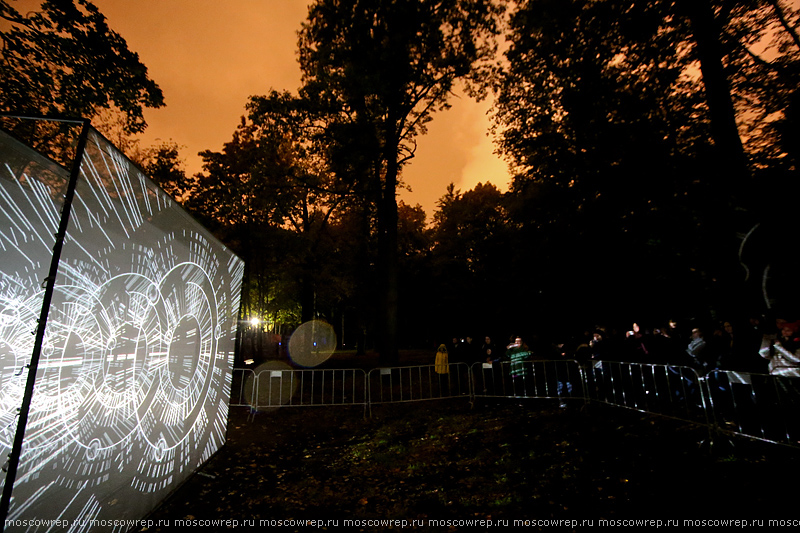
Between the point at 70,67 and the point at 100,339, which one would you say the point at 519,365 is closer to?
the point at 100,339

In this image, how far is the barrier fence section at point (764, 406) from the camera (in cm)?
482

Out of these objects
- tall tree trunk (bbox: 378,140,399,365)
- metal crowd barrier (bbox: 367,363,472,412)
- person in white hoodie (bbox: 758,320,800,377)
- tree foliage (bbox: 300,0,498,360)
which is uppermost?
tree foliage (bbox: 300,0,498,360)

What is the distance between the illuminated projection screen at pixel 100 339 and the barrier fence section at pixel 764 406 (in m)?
7.20

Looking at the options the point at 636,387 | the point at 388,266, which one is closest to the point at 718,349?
the point at 636,387

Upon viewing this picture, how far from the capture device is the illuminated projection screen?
9.35 ft

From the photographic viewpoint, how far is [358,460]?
586cm

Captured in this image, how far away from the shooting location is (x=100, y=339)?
323 centimetres

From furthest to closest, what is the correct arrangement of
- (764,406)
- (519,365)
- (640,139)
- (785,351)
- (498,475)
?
1. (640,139)
2. (519,365)
3. (785,351)
4. (764,406)
5. (498,475)

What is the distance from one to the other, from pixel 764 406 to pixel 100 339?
8.05 meters

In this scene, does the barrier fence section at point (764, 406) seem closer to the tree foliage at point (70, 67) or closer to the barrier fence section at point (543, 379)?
the barrier fence section at point (543, 379)

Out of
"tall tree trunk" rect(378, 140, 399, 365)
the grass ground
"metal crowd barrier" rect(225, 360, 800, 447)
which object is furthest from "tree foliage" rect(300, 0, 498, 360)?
the grass ground

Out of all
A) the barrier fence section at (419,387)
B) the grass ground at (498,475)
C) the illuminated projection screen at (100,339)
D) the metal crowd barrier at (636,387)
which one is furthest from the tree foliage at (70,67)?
the metal crowd barrier at (636,387)

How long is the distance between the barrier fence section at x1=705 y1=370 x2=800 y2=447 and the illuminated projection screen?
7.20 m

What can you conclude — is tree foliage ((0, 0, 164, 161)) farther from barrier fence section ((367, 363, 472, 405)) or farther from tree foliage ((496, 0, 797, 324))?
tree foliage ((496, 0, 797, 324))
